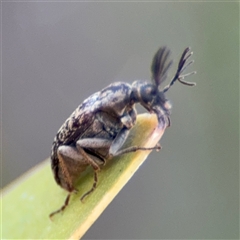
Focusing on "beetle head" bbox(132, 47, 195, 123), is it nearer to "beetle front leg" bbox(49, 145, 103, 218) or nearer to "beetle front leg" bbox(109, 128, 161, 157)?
"beetle front leg" bbox(109, 128, 161, 157)

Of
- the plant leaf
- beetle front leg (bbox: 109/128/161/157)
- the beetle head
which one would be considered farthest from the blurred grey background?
the plant leaf

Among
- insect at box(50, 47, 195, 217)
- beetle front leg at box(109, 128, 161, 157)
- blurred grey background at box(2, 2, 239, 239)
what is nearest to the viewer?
beetle front leg at box(109, 128, 161, 157)

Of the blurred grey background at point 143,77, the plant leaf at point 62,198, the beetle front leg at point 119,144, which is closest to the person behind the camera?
the plant leaf at point 62,198

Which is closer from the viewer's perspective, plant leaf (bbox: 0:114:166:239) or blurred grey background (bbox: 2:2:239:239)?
plant leaf (bbox: 0:114:166:239)

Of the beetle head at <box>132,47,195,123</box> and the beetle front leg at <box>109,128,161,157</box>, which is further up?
the beetle head at <box>132,47,195,123</box>

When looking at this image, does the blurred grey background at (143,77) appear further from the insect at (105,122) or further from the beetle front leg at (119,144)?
the beetle front leg at (119,144)

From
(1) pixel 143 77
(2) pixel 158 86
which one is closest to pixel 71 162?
(2) pixel 158 86

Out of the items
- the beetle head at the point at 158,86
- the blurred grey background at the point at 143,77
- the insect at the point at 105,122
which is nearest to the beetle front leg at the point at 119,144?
the insect at the point at 105,122
